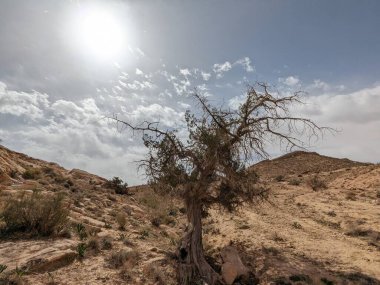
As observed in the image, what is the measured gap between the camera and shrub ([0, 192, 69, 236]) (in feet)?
39.9

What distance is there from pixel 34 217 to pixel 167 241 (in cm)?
546

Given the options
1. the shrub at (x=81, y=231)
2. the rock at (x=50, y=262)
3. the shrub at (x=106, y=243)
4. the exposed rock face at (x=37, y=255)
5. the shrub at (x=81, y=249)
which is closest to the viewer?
the rock at (x=50, y=262)

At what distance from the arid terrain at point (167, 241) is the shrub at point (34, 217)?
9 cm

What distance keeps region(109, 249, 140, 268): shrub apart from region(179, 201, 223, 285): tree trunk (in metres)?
1.44

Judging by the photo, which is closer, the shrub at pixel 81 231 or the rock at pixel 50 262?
the rock at pixel 50 262

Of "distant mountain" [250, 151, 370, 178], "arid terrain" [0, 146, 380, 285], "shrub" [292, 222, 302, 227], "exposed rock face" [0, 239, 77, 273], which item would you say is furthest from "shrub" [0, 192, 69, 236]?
"distant mountain" [250, 151, 370, 178]

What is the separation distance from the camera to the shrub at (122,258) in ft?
35.8

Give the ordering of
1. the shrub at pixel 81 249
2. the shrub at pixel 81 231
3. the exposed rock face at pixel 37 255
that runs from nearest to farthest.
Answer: the exposed rock face at pixel 37 255
the shrub at pixel 81 249
the shrub at pixel 81 231

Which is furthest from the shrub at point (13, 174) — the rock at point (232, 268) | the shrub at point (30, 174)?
the rock at point (232, 268)

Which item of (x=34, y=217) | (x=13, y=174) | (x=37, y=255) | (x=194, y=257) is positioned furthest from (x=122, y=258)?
(x=13, y=174)

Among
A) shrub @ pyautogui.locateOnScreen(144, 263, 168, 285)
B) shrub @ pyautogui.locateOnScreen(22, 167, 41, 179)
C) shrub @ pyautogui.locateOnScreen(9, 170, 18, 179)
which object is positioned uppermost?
shrub @ pyautogui.locateOnScreen(22, 167, 41, 179)

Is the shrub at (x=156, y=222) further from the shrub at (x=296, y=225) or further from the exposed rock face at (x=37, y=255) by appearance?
the exposed rock face at (x=37, y=255)

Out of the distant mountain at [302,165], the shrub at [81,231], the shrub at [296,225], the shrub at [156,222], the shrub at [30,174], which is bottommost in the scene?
the shrub at [81,231]

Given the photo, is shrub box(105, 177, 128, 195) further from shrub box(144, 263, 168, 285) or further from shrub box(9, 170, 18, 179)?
shrub box(144, 263, 168, 285)
